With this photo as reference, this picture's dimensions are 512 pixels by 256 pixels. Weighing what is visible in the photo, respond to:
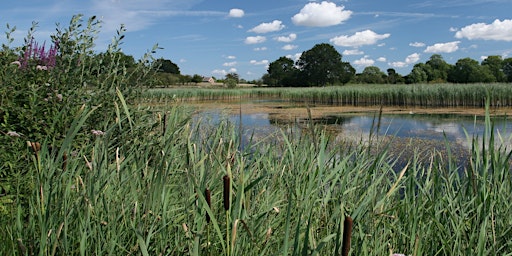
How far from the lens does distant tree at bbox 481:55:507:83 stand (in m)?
48.8

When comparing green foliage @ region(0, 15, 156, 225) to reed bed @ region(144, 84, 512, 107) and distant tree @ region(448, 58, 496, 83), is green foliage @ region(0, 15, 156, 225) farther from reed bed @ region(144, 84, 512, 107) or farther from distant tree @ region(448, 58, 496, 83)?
distant tree @ region(448, 58, 496, 83)

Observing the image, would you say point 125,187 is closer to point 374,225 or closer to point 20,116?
point 374,225

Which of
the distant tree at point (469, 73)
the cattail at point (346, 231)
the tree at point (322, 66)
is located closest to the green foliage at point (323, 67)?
the tree at point (322, 66)

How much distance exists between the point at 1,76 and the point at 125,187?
1.78 meters

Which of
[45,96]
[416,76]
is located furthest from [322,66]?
[45,96]

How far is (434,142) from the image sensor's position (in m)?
7.64

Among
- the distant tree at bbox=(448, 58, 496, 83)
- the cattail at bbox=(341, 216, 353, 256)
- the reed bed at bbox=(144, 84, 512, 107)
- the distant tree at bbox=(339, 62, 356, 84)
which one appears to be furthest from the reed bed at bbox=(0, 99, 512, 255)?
the distant tree at bbox=(339, 62, 356, 84)

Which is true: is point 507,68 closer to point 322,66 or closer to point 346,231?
point 322,66

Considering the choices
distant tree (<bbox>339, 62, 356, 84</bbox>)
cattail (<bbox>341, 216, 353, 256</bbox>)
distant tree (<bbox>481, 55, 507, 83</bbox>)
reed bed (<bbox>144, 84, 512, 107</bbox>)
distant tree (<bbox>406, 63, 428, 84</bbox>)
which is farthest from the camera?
distant tree (<bbox>339, 62, 356, 84</bbox>)

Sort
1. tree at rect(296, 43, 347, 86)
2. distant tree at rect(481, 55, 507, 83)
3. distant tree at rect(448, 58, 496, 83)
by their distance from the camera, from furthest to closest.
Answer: tree at rect(296, 43, 347, 86) < distant tree at rect(481, 55, 507, 83) < distant tree at rect(448, 58, 496, 83)

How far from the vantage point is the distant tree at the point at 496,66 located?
160ft

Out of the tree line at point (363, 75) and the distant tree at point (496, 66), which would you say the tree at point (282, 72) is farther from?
the distant tree at point (496, 66)

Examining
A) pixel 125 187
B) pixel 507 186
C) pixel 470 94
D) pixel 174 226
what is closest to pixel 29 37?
pixel 125 187

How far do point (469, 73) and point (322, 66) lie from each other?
683 inches
